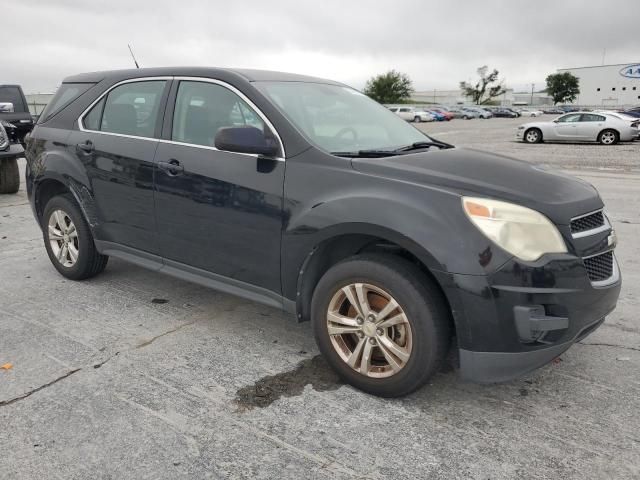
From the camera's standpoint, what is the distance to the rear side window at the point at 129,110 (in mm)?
3911

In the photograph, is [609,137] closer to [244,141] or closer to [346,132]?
[346,132]

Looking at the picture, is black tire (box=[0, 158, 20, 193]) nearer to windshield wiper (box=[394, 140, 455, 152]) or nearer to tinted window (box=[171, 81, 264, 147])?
tinted window (box=[171, 81, 264, 147])

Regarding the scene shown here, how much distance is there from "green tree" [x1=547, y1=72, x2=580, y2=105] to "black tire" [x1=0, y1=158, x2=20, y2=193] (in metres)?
102

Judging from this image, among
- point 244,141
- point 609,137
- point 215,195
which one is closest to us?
point 244,141

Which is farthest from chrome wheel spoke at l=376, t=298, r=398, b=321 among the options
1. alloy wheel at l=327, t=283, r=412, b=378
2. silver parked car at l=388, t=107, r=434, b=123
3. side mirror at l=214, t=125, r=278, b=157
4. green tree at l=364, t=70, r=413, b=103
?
green tree at l=364, t=70, r=413, b=103

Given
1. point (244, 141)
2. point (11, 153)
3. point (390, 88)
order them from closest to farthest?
point (244, 141), point (11, 153), point (390, 88)

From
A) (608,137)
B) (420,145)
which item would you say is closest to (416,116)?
(608,137)

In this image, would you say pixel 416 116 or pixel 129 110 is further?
pixel 416 116

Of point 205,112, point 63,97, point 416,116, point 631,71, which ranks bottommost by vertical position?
point 205,112

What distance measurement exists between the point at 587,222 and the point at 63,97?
4113 millimetres

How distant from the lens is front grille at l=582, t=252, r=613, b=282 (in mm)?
2709

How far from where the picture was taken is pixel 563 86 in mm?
96625

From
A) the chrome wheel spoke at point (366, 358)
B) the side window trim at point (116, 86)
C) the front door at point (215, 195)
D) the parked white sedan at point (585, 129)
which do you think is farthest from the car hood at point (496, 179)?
the parked white sedan at point (585, 129)

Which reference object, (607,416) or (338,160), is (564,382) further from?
(338,160)
